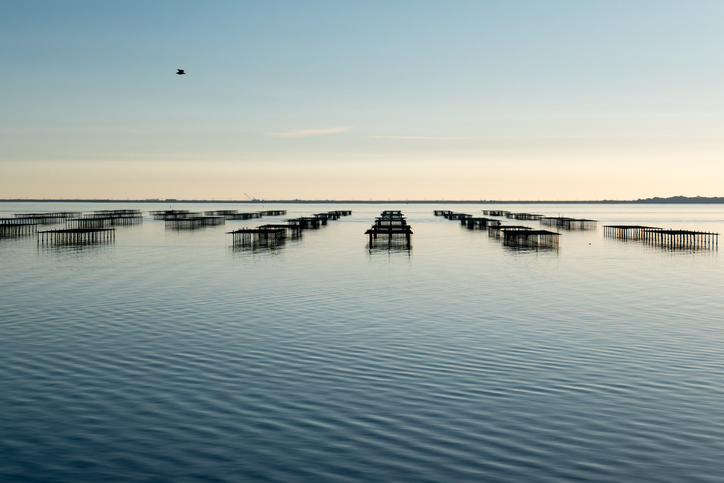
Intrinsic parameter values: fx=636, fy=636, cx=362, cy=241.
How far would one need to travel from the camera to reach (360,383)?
16.6 meters

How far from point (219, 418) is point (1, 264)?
144 feet

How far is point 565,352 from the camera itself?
20.3 metres

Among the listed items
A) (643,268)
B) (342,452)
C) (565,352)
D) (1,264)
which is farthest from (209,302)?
(643,268)

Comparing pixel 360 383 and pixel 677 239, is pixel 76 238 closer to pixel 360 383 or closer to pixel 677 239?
pixel 360 383

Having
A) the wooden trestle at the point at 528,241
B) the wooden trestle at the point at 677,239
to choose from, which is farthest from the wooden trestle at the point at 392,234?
the wooden trestle at the point at 677,239

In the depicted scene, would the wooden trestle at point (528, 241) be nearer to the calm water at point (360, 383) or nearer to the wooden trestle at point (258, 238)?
the wooden trestle at point (258, 238)

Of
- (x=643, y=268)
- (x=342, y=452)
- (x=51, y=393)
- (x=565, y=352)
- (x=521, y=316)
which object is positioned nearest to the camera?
(x=342, y=452)

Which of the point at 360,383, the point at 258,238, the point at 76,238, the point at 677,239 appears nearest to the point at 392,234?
the point at 258,238

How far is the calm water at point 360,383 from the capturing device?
11.5 meters

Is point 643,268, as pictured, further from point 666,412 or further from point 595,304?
point 666,412

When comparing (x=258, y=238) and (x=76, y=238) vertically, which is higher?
(x=76, y=238)

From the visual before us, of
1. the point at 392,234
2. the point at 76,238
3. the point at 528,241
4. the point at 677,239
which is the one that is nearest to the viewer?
the point at 528,241

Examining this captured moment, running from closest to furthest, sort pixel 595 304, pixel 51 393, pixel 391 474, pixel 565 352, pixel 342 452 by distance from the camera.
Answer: pixel 391 474, pixel 342 452, pixel 51 393, pixel 565 352, pixel 595 304

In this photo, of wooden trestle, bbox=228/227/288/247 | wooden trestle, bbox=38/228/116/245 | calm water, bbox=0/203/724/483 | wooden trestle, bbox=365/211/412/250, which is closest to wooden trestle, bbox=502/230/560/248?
wooden trestle, bbox=365/211/412/250
